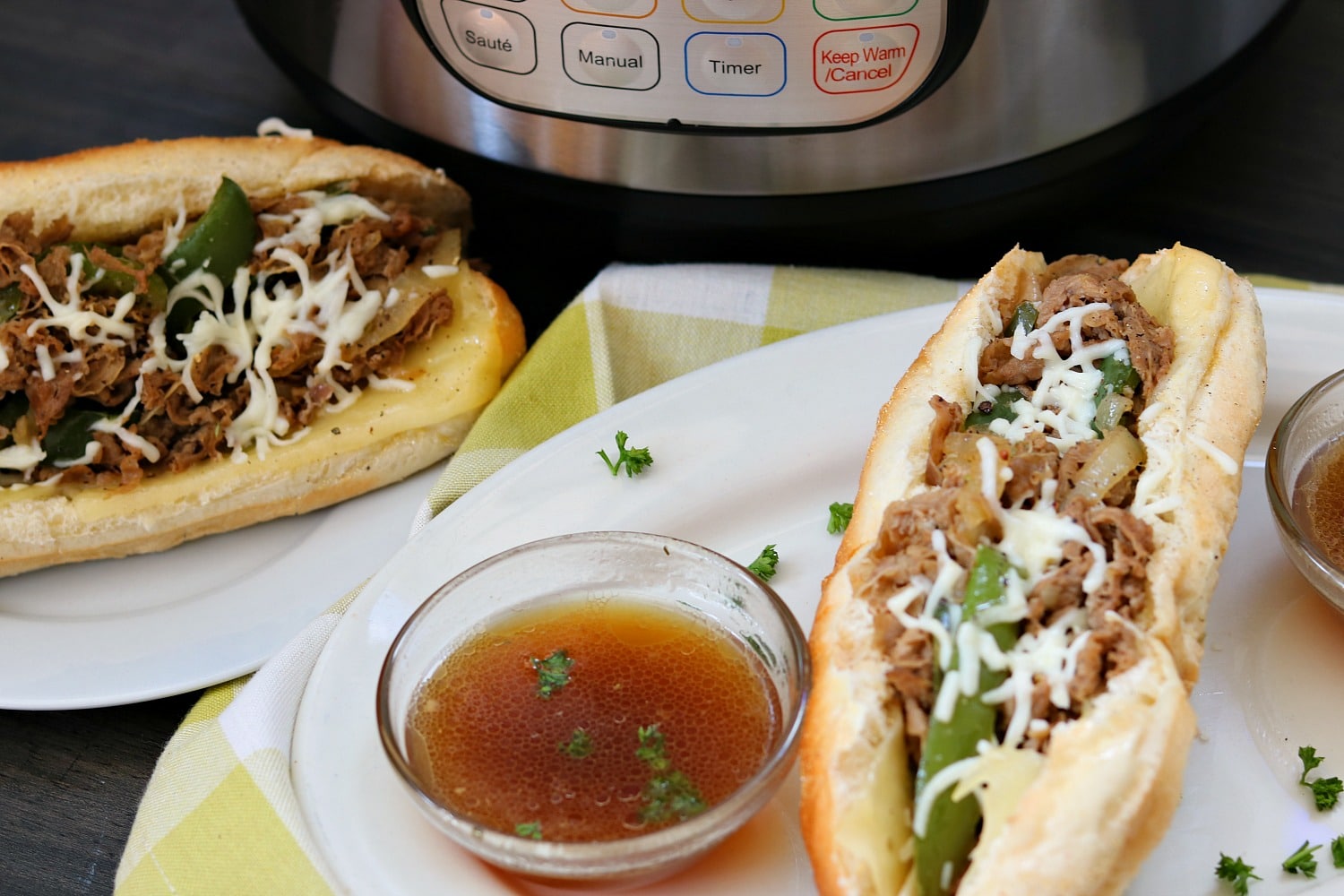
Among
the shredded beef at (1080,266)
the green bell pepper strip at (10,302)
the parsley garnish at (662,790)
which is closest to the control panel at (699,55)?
the shredded beef at (1080,266)

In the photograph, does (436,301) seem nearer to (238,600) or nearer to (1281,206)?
(238,600)

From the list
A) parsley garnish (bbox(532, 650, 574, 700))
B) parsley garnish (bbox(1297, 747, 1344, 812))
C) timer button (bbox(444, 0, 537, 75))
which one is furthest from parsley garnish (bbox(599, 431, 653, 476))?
parsley garnish (bbox(1297, 747, 1344, 812))

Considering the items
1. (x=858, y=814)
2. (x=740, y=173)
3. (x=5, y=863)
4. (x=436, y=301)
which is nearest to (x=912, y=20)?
(x=740, y=173)

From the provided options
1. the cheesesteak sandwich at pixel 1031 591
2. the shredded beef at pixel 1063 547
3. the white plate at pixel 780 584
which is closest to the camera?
the cheesesteak sandwich at pixel 1031 591

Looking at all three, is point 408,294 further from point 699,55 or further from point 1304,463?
point 1304,463

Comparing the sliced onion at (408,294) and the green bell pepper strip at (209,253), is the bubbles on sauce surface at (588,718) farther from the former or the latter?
the green bell pepper strip at (209,253)

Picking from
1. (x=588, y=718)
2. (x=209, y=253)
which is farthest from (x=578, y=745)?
(x=209, y=253)

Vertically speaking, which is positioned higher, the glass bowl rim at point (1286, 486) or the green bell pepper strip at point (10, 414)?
the glass bowl rim at point (1286, 486)
